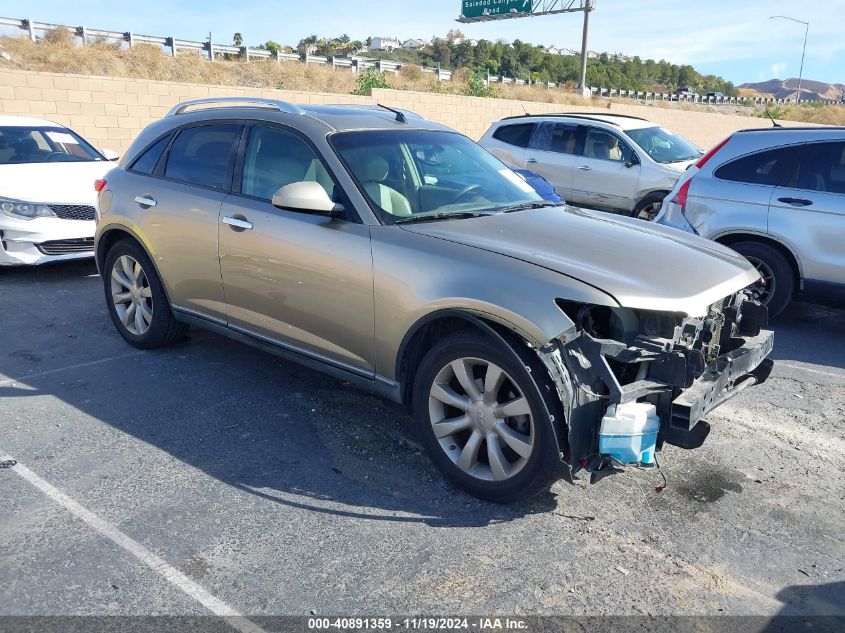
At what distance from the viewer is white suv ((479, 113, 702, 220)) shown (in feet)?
38.0

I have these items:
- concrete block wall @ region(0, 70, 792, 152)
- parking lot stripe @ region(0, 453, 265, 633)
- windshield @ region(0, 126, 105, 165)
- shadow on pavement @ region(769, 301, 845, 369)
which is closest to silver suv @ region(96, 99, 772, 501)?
parking lot stripe @ region(0, 453, 265, 633)

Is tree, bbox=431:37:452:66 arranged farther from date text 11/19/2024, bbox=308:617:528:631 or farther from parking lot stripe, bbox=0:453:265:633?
date text 11/19/2024, bbox=308:617:528:631

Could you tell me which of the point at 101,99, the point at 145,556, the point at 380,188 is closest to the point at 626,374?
the point at 380,188

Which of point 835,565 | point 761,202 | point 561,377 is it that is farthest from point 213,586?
point 761,202

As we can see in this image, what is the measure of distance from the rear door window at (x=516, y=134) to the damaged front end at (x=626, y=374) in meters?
9.77

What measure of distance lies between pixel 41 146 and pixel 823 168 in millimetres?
8523

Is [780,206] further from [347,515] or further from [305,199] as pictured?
[347,515]

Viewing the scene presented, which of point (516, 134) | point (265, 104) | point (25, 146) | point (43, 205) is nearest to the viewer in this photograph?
point (265, 104)

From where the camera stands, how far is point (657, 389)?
3.32m

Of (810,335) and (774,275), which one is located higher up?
(774,275)

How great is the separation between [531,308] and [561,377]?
1.08 feet

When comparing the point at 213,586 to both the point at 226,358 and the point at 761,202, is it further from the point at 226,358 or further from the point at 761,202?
the point at 761,202

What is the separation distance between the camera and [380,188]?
427 centimetres

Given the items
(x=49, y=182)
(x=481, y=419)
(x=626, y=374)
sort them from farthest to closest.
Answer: (x=49, y=182) → (x=481, y=419) → (x=626, y=374)
